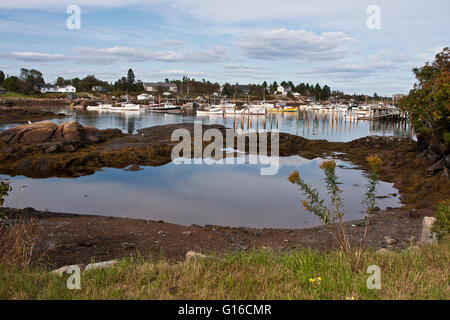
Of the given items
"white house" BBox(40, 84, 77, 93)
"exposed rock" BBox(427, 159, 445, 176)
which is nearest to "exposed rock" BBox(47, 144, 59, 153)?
"exposed rock" BBox(427, 159, 445, 176)

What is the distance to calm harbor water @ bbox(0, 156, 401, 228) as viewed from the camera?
14.5 meters

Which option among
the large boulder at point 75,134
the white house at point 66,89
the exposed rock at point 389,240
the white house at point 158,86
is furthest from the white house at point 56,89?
the exposed rock at point 389,240

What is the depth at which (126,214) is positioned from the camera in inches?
571

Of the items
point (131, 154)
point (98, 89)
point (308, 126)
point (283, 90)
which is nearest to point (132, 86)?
point (98, 89)

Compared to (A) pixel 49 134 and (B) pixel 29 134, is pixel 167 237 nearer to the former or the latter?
(A) pixel 49 134

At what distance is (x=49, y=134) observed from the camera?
30.8 meters

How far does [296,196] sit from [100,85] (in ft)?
510

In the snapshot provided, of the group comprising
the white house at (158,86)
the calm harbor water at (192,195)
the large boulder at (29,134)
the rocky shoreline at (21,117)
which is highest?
the white house at (158,86)

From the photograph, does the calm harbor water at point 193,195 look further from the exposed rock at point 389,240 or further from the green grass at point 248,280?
the green grass at point 248,280

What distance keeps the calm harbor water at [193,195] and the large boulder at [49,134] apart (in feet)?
33.6

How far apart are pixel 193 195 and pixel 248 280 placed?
13058 mm

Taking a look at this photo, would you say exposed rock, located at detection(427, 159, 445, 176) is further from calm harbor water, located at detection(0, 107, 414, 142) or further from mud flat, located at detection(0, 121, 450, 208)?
calm harbor water, located at detection(0, 107, 414, 142)

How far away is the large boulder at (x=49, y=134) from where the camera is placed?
Answer: 99.3ft
